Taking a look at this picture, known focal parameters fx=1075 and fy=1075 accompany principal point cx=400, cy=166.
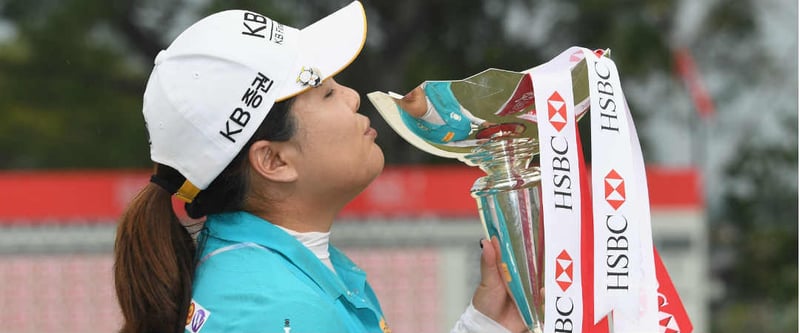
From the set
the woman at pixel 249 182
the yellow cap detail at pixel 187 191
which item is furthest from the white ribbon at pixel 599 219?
the yellow cap detail at pixel 187 191

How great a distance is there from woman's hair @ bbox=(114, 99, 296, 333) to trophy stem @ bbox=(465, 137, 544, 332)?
32 centimetres

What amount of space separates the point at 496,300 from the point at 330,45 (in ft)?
1.58

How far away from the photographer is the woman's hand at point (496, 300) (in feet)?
5.51

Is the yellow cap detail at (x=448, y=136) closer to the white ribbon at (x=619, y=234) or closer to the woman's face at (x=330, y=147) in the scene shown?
the woman's face at (x=330, y=147)

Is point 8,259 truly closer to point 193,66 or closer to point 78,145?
point 78,145

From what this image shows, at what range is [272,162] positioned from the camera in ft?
5.37

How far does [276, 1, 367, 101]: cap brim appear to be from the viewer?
5.34ft

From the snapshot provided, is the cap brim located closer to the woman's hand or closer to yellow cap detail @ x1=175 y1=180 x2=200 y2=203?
yellow cap detail @ x1=175 y1=180 x2=200 y2=203

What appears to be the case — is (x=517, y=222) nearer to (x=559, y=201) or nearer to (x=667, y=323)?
(x=559, y=201)

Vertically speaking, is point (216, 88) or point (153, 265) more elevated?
point (216, 88)

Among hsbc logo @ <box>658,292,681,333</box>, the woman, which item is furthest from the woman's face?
hsbc logo @ <box>658,292,681,333</box>

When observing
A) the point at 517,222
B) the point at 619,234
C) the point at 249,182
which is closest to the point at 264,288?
the point at 249,182

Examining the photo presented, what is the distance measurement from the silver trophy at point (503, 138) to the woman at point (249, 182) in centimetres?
6

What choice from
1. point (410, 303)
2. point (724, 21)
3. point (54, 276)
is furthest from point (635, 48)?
point (54, 276)
